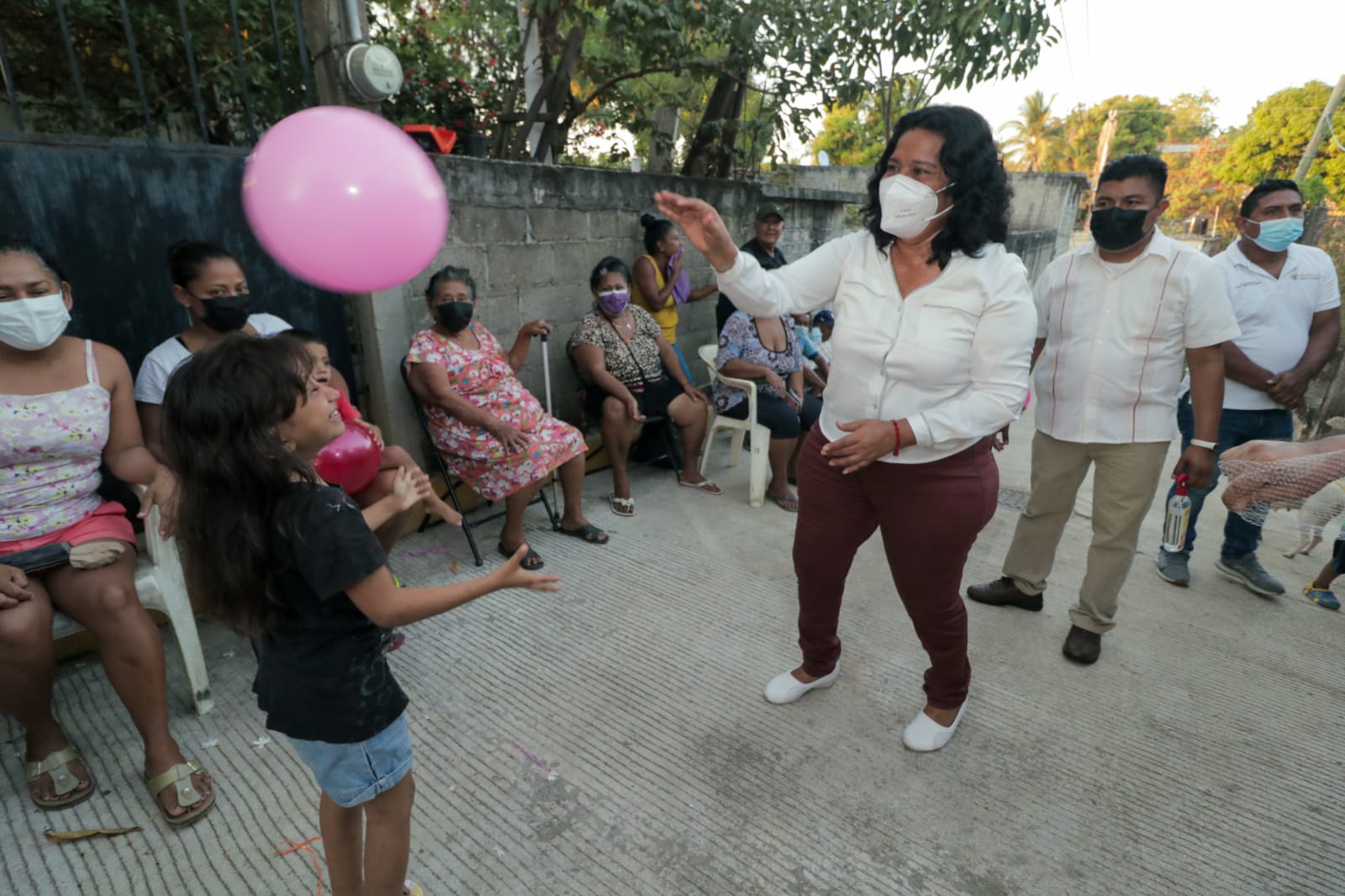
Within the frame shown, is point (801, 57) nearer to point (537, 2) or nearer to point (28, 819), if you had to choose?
point (537, 2)

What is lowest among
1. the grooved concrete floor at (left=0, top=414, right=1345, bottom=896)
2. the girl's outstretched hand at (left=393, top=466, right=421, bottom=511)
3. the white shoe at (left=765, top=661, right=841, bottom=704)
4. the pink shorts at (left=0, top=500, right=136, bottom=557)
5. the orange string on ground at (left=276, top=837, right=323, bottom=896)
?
the grooved concrete floor at (left=0, top=414, right=1345, bottom=896)

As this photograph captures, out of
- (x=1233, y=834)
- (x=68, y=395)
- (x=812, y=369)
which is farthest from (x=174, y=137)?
(x=1233, y=834)

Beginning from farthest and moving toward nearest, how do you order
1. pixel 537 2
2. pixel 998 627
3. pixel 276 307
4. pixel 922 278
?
pixel 537 2, pixel 276 307, pixel 998 627, pixel 922 278

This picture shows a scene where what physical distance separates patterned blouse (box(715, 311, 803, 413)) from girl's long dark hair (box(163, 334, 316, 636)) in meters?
3.01

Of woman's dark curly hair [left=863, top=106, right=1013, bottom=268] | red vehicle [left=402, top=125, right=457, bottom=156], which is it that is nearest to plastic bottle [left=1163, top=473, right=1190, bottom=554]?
woman's dark curly hair [left=863, top=106, right=1013, bottom=268]

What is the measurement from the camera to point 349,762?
4.55ft

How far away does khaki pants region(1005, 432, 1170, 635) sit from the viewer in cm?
249

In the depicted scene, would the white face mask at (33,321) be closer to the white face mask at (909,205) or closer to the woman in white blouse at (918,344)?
the woman in white blouse at (918,344)

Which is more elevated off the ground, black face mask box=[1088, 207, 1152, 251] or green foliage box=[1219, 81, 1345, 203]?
green foliage box=[1219, 81, 1345, 203]

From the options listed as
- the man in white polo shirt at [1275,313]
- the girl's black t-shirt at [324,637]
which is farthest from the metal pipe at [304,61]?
the man in white polo shirt at [1275,313]

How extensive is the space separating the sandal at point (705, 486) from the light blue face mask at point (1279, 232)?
2.82 meters

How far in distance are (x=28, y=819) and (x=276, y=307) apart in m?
2.04

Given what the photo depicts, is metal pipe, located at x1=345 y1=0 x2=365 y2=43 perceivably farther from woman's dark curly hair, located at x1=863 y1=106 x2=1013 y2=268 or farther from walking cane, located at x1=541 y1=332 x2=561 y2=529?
woman's dark curly hair, located at x1=863 y1=106 x2=1013 y2=268

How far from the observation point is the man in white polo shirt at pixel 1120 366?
2281 millimetres
